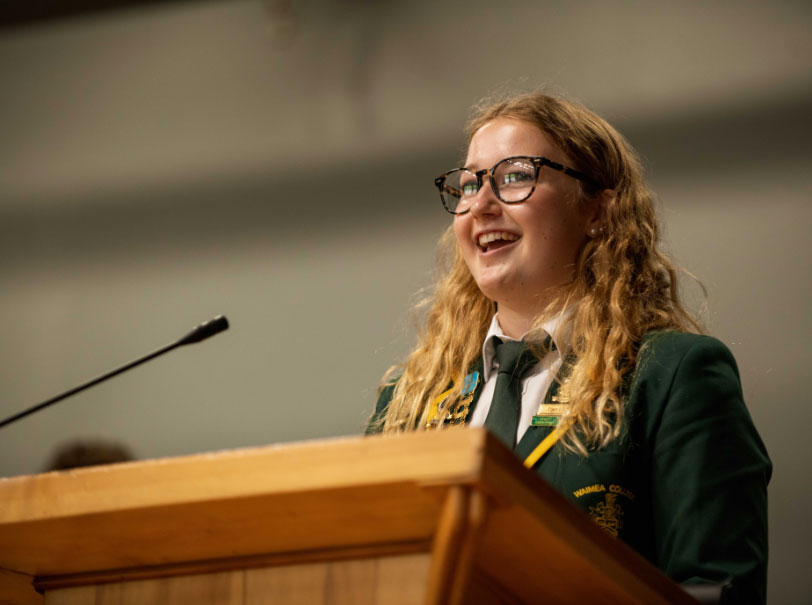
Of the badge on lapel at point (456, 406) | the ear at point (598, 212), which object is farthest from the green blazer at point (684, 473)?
the ear at point (598, 212)

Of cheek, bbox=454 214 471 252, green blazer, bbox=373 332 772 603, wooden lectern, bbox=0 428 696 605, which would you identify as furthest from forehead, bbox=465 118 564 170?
wooden lectern, bbox=0 428 696 605

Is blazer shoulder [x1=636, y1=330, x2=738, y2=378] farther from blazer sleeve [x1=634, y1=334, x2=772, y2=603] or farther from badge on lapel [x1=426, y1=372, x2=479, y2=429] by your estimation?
badge on lapel [x1=426, y1=372, x2=479, y2=429]

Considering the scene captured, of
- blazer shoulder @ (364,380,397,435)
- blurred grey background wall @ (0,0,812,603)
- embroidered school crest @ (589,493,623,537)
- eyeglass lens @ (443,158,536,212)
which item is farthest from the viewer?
blurred grey background wall @ (0,0,812,603)

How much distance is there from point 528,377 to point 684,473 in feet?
1.44

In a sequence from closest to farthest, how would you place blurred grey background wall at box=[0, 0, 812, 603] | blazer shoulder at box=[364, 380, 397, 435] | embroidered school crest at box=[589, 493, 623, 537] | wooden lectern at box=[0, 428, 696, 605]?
1. wooden lectern at box=[0, 428, 696, 605]
2. embroidered school crest at box=[589, 493, 623, 537]
3. blazer shoulder at box=[364, 380, 397, 435]
4. blurred grey background wall at box=[0, 0, 812, 603]

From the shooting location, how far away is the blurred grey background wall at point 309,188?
2836 millimetres

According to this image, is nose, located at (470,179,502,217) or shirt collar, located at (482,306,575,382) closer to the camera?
shirt collar, located at (482,306,575,382)

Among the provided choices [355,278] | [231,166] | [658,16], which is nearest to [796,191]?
[658,16]

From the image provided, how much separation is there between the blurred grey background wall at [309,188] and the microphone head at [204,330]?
5.17ft

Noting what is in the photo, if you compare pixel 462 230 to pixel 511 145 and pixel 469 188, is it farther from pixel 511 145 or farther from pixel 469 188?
pixel 511 145

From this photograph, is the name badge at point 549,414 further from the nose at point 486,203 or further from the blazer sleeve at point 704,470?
the nose at point 486,203

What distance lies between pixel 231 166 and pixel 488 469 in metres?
→ 2.95

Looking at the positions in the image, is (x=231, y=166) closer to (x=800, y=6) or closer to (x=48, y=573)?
(x=800, y=6)

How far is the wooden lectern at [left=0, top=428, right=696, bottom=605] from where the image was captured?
87 cm
